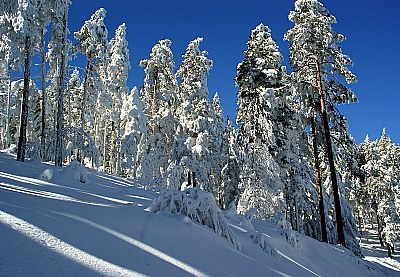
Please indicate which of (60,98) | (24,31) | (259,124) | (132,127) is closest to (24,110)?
(60,98)


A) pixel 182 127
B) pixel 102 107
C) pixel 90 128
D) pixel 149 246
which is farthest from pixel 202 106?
pixel 90 128

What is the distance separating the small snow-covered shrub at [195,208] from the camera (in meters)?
6.19

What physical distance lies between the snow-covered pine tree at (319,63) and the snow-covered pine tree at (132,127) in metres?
18.2

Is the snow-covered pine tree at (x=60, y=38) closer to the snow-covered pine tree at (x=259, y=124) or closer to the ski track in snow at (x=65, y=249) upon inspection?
the snow-covered pine tree at (x=259, y=124)

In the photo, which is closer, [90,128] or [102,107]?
[102,107]

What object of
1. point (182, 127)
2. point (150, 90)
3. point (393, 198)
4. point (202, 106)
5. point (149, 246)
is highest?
point (150, 90)

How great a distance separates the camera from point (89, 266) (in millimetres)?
2832

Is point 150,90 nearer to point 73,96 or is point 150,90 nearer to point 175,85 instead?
point 175,85

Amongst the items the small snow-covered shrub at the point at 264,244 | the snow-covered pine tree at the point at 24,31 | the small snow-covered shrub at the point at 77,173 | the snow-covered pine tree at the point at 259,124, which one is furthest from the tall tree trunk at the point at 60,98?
the small snow-covered shrub at the point at 264,244

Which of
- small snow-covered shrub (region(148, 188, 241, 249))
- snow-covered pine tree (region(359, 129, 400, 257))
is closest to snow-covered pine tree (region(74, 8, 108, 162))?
small snow-covered shrub (region(148, 188, 241, 249))

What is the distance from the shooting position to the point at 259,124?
16.8 meters

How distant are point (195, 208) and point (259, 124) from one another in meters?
11.2

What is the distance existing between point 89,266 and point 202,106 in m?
20.2

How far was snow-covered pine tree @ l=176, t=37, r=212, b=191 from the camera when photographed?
2225 cm
